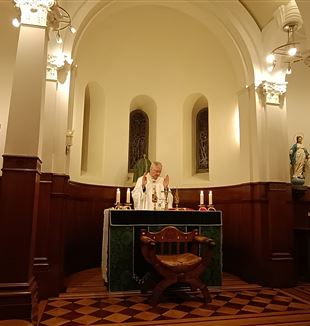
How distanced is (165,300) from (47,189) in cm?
236

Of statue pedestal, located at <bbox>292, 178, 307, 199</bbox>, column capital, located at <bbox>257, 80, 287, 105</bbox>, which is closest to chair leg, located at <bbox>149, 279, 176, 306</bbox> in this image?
statue pedestal, located at <bbox>292, 178, 307, 199</bbox>

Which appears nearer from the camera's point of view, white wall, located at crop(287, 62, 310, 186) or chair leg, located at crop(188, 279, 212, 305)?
chair leg, located at crop(188, 279, 212, 305)

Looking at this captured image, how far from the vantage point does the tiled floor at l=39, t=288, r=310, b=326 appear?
3.89m

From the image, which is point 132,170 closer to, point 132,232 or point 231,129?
point 231,129

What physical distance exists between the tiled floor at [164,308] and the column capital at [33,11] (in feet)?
11.9

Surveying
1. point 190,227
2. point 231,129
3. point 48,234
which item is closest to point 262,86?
point 231,129

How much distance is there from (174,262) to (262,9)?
4990 mm

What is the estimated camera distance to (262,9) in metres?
6.28

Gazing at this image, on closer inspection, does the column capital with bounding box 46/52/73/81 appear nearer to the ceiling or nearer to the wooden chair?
the wooden chair

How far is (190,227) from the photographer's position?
17.5ft

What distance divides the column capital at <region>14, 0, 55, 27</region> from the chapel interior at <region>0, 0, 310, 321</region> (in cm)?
1

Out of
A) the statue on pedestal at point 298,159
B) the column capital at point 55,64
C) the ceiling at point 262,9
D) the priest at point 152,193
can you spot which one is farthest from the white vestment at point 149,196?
the ceiling at point 262,9

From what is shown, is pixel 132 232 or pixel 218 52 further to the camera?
pixel 218 52

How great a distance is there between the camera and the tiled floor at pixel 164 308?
153 inches
